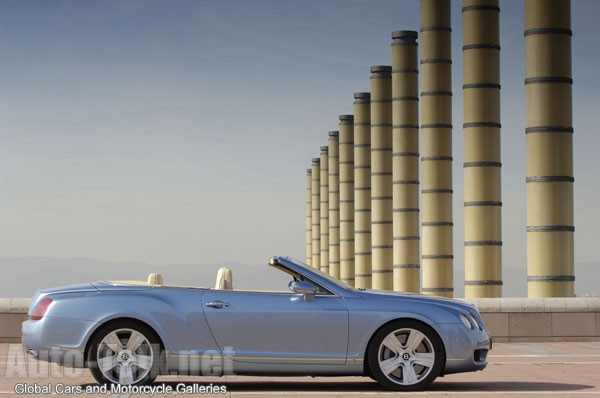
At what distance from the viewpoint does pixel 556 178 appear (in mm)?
25125

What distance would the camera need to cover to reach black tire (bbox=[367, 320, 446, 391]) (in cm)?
1115

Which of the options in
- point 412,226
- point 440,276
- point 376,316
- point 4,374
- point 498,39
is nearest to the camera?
point 376,316

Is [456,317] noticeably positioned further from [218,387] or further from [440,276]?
[440,276]

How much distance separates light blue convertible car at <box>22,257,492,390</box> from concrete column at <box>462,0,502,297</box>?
62.0 ft

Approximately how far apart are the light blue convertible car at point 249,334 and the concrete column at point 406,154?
29670mm

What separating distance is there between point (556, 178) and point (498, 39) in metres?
6.28

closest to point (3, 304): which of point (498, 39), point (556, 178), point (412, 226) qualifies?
point (556, 178)

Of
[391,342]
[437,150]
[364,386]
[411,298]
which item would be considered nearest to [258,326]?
[391,342]

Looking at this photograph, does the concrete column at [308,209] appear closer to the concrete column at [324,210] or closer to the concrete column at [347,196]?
the concrete column at [324,210]

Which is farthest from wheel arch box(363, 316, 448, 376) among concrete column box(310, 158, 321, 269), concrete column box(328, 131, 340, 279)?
concrete column box(310, 158, 321, 269)

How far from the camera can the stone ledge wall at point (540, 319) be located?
64.6ft

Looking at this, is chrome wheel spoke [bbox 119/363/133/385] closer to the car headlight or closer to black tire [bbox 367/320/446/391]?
black tire [bbox 367/320/446/391]

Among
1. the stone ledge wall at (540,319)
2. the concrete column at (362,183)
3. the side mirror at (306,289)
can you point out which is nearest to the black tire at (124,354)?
the side mirror at (306,289)

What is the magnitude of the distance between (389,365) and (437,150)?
79.7 ft
